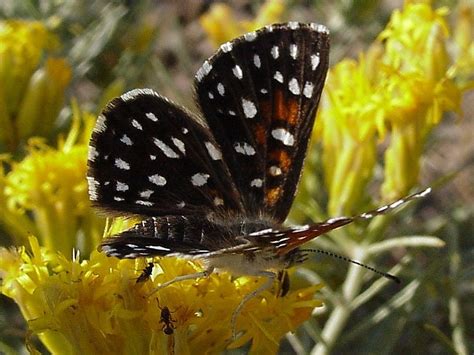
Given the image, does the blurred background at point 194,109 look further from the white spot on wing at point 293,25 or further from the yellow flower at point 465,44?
the white spot on wing at point 293,25

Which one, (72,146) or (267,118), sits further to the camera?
(72,146)

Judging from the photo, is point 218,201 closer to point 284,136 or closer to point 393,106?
point 284,136

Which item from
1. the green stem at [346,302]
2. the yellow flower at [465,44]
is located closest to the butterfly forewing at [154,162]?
the green stem at [346,302]

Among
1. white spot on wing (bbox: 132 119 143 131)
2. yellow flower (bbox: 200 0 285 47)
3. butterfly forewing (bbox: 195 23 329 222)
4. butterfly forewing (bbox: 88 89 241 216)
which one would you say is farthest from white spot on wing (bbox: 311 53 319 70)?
yellow flower (bbox: 200 0 285 47)

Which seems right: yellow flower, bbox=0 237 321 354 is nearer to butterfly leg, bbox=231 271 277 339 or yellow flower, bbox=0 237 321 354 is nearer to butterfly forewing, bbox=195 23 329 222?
butterfly leg, bbox=231 271 277 339

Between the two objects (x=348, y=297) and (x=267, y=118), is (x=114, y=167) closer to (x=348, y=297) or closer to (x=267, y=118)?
(x=267, y=118)

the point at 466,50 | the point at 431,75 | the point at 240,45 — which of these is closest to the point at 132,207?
the point at 240,45

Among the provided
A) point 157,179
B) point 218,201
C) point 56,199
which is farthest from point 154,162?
point 56,199
